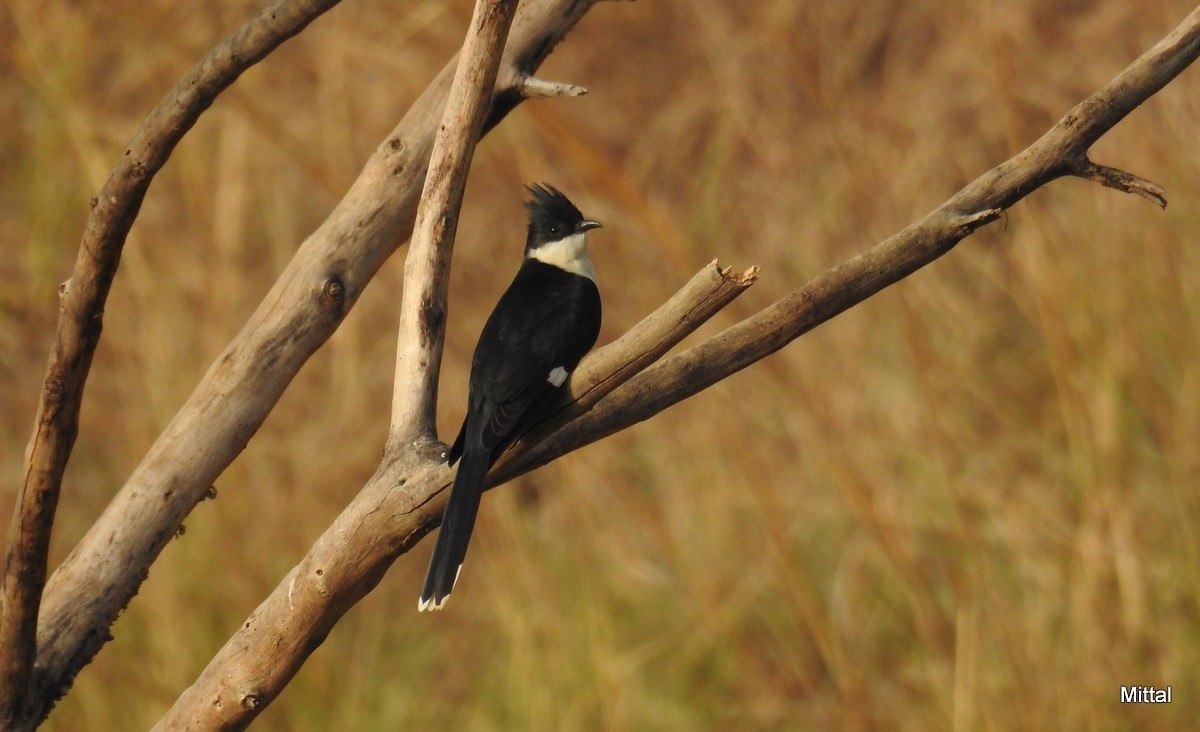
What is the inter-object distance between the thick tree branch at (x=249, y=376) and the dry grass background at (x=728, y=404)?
85cm

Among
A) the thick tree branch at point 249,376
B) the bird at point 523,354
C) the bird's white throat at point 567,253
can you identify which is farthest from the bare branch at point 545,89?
the bird's white throat at point 567,253

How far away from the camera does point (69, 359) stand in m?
2.25

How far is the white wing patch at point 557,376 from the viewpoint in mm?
2799

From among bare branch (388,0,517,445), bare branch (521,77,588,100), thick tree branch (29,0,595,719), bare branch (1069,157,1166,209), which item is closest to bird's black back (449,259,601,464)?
bare branch (388,0,517,445)

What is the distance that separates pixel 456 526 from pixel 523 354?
655 mm

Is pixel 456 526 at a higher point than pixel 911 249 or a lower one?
lower

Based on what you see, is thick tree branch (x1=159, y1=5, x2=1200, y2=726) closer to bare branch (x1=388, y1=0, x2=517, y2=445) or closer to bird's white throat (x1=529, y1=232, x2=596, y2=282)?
bare branch (x1=388, y1=0, x2=517, y2=445)

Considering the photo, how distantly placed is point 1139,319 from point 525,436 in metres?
3.37

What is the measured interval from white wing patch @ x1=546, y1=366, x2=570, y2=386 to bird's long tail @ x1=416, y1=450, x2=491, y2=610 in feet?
1.04

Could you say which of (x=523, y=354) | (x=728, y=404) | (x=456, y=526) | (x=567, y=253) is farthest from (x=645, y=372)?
(x=728, y=404)

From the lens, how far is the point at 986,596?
457cm

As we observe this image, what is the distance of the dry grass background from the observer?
15.4ft

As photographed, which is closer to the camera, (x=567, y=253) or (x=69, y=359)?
(x=69, y=359)

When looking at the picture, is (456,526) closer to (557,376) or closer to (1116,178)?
(557,376)
